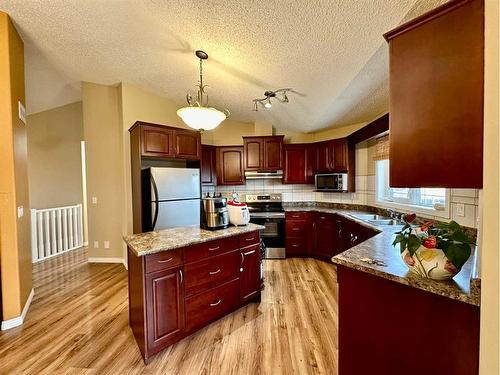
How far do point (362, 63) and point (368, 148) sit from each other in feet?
6.90

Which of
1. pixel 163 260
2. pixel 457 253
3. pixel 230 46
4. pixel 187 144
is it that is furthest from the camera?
pixel 187 144

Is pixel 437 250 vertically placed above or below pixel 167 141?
below

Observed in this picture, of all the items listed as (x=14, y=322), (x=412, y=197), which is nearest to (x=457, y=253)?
(x=412, y=197)

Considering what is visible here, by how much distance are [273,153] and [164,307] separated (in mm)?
3391

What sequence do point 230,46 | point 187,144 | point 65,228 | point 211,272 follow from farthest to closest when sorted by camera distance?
point 65,228 < point 187,144 < point 230,46 < point 211,272

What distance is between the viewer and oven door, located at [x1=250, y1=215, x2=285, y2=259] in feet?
14.3

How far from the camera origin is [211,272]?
7.33ft

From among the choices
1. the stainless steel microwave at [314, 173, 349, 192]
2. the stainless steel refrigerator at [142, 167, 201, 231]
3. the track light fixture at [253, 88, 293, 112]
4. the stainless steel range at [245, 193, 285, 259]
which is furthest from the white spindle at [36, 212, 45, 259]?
the stainless steel microwave at [314, 173, 349, 192]

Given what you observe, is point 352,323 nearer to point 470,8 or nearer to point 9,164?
point 470,8

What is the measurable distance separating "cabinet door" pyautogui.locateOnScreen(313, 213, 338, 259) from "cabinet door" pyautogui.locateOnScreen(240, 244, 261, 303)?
1846 millimetres

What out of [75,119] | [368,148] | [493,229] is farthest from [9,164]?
[368,148]

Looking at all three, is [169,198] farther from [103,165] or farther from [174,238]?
[103,165]

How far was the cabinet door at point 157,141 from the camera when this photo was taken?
326 centimetres

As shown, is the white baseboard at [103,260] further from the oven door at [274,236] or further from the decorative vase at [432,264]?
the decorative vase at [432,264]
